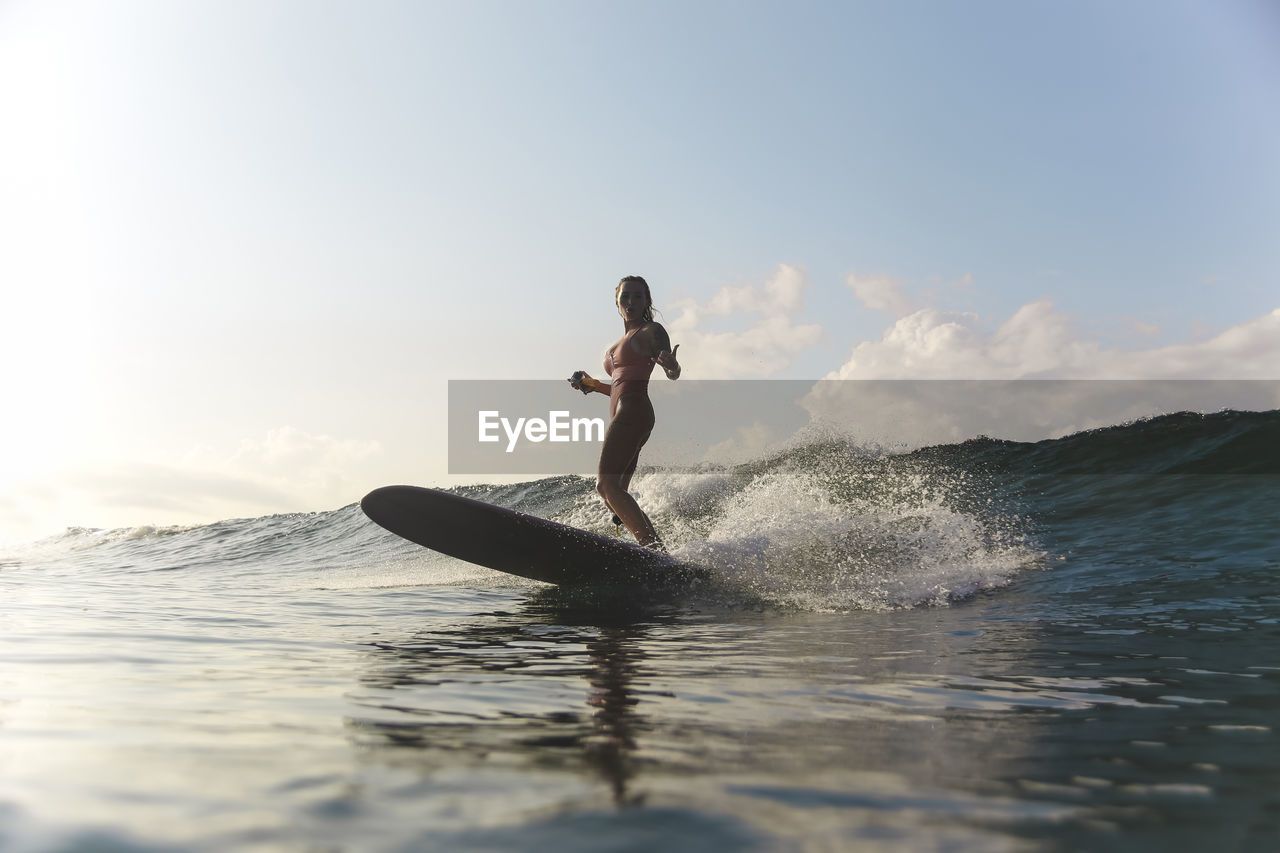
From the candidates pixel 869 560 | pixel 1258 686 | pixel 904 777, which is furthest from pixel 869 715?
pixel 869 560

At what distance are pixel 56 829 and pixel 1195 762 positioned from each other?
239 centimetres

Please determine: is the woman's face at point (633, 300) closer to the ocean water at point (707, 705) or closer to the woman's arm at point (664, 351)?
the woman's arm at point (664, 351)

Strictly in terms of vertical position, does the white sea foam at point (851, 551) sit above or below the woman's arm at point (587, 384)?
below

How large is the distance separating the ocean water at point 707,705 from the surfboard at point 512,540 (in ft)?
0.68

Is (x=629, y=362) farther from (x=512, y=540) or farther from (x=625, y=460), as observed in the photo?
(x=512, y=540)

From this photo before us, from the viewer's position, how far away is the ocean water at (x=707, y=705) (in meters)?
1.41

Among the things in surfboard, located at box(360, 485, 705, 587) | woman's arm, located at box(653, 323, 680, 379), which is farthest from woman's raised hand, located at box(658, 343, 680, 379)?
surfboard, located at box(360, 485, 705, 587)

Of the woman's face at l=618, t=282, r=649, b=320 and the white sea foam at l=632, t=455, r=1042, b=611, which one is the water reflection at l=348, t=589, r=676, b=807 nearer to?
the white sea foam at l=632, t=455, r=1042, b=611

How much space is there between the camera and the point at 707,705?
239 centimetres

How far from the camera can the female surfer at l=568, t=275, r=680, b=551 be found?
623 cm

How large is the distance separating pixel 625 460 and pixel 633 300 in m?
1.28

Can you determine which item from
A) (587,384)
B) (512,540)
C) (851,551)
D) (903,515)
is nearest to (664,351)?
(587,384)

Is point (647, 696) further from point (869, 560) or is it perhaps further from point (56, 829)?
point (869, 560)

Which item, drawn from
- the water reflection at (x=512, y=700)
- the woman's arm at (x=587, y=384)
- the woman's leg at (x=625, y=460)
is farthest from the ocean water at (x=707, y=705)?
the woman's arm at (x=587, y=384)
